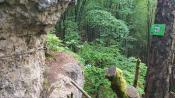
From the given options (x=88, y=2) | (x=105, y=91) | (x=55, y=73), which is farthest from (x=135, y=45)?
(x=55, y=73)

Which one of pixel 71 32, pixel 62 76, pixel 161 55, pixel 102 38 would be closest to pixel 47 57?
pixel 62 76

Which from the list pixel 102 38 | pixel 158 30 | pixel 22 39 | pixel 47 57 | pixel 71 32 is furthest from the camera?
pixel 102 38

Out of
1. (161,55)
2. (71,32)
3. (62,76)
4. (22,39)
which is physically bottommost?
(62,76)

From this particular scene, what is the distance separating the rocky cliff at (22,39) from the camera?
5.99m

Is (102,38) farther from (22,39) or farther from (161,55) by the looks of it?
(161,55)

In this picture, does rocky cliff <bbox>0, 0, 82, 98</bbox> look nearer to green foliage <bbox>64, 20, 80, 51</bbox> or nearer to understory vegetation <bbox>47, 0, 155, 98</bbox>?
understory vegetation <bbox>47, 0, 155, 98</bbox>

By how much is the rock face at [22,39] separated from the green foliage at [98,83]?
4.42 meters

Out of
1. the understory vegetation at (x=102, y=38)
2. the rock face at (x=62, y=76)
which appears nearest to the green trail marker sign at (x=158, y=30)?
the rock face at (x=62, y=76)

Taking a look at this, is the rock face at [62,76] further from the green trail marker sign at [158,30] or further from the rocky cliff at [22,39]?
the green trail marker sign at [158,30]

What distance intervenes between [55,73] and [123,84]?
A: 5.54 feet

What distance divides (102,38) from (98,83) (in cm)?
1096

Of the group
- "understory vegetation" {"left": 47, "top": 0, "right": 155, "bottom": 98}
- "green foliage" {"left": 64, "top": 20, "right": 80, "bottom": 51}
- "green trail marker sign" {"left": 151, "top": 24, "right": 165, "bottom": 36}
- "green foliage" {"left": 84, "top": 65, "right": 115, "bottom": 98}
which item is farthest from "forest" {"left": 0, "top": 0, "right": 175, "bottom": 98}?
"green foliage" {"left": 64, "top": 20, "right": 80, "bottom": 51}

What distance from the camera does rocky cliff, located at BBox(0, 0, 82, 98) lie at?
599 cm

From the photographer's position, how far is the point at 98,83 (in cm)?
1130
